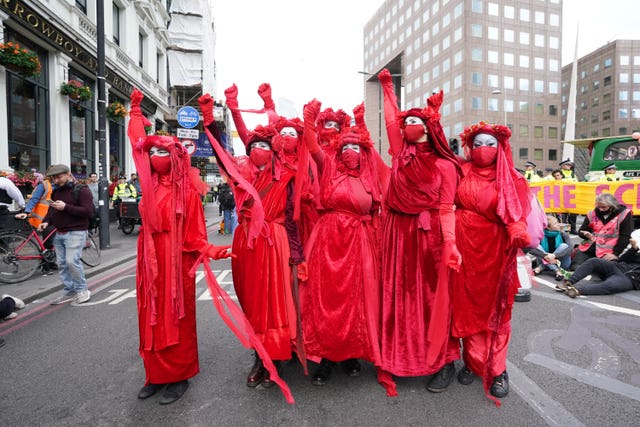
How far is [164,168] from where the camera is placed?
2752 millimetres

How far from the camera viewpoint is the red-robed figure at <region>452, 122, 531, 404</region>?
277 centimetres

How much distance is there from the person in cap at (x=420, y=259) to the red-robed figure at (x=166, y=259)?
1.33 m

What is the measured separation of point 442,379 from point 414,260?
3.02 ft

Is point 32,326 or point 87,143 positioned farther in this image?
point 87,143

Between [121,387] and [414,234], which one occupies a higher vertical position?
[414,234]

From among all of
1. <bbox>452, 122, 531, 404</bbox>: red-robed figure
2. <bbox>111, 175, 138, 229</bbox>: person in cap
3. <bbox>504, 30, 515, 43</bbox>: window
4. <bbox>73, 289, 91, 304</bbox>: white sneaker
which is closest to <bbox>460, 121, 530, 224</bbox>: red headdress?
<bbox>452, 122, 531, 404</bbox>: red-robed figure

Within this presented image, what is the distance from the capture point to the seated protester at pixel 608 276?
5.33 metres

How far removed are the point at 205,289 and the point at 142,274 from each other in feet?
10.7

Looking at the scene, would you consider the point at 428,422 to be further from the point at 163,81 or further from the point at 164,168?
the point at 163,81

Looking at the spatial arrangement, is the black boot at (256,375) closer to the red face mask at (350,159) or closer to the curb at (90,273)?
the red face mask at (350,159)

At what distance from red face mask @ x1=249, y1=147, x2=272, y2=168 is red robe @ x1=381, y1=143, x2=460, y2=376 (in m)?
0.98

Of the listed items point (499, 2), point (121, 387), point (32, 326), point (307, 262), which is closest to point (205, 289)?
point (32, 326)

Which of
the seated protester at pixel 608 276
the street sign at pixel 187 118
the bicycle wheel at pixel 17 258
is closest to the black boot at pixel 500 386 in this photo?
the seated protester at pixel 608 276

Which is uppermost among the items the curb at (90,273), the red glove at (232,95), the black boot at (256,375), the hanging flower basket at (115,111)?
the hanging flower basket at (115,111)
